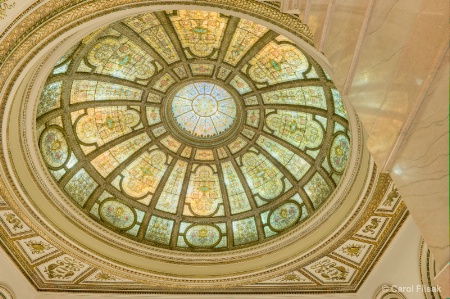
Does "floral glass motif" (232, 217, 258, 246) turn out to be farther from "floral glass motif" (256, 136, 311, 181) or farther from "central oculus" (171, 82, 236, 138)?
"central oculus" (171, 82, 236, 138)

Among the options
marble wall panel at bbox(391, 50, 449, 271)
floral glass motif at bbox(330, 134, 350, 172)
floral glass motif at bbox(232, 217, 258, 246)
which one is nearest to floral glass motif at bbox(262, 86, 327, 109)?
floral glass motif at bbox(330, 134, 350, 172)

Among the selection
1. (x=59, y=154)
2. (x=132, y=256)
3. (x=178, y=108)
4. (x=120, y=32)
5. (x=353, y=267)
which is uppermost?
(x=178, y=108)

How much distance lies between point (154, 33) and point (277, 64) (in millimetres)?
3250

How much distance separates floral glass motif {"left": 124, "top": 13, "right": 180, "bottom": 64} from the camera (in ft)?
32.1

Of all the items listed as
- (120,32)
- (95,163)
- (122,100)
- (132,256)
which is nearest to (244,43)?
(120,32)

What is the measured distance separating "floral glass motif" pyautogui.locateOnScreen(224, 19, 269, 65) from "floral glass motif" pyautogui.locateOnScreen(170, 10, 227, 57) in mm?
363

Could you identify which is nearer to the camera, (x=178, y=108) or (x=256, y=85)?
(x=256, y=85)

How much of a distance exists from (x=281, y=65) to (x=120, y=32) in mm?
4134

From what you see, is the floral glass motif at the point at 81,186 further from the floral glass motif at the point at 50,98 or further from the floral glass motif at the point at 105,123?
the floral glass motif at the point at 50,98

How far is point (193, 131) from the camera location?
43.5ft

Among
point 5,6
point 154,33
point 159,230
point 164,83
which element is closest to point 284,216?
point 159,230

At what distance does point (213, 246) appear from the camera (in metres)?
12.7

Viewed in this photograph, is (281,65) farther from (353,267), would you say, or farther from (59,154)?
(59,154)

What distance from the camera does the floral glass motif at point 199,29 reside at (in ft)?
31.6
